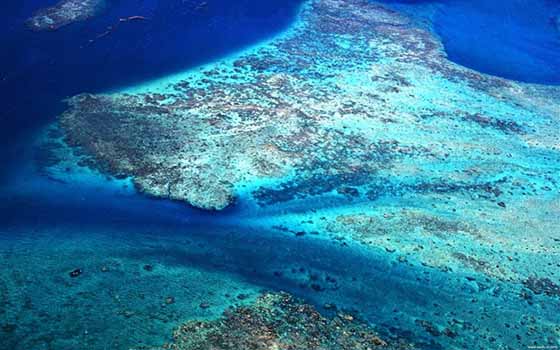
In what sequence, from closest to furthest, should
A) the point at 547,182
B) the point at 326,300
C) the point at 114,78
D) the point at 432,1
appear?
the point at 326,300, the point at 547,182, the point at 114,78, the point at 432,1

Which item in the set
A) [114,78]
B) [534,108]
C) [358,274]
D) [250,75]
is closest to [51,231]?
[358,274]

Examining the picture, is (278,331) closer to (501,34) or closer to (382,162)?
(382,162)

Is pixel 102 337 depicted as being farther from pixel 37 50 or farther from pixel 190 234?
pixel 37 50

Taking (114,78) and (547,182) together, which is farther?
(114,78)

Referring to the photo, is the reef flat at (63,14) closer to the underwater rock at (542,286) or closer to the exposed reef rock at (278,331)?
the exposed reef rock at (278,331)

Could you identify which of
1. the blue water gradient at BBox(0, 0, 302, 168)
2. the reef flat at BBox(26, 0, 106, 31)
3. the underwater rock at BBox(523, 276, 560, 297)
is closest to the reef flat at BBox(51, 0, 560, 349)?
the underwater rock at BBox(523, 276, 560, 297)

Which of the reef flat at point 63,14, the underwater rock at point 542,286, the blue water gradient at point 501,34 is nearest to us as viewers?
the underwater rock at point 542,286

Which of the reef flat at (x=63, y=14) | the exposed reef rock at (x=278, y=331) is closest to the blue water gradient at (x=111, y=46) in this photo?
the reef flat at (x=63, y=14)
